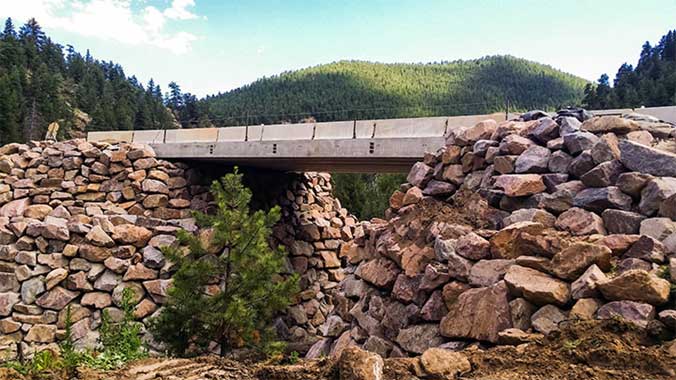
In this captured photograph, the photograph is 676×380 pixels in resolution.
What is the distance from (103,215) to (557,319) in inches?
375

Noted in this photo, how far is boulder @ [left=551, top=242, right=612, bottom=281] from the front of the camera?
13.2 ft

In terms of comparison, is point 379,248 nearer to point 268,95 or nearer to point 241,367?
point 241,367

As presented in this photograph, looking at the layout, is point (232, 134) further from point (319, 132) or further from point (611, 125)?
point (611, 125)

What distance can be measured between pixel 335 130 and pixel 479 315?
20.7 feet

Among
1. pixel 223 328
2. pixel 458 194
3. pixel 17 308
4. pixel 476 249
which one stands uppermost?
pixel 458 194

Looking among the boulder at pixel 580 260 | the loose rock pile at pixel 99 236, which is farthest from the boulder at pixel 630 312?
the loose rock pile at pixel 99 236

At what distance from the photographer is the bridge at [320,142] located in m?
8.59

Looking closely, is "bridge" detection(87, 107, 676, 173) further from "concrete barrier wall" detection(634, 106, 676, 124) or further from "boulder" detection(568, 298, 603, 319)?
"boulder" detection(568, 298, 603, 319)

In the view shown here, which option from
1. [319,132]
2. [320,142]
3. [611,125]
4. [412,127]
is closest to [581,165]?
[611,125]

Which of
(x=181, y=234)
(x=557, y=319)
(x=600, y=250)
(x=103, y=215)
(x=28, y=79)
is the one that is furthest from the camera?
(x=28, y=79)

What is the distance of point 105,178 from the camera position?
11625 millimetres

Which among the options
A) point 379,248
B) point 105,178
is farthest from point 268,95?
point 379,248

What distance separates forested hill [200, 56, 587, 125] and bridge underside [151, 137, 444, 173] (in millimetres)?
42936

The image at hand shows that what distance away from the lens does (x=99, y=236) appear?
9773mm
